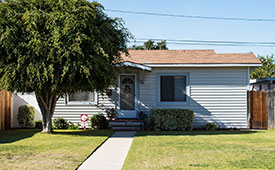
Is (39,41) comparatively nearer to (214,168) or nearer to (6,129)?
(6,129)

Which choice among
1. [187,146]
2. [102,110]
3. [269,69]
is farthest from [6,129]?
[269,69]

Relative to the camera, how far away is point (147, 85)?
15.4m

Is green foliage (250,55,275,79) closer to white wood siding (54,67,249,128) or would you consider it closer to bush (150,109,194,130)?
white wood siding (54,67,249,128)

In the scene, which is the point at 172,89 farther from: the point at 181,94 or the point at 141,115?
the point at 141,115

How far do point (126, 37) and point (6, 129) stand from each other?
6820mm

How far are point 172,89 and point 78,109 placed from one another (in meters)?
4.49

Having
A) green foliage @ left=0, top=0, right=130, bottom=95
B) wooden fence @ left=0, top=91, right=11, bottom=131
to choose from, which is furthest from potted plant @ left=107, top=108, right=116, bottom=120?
wooden fence @ left=0, top=91, right=11, bottom=131

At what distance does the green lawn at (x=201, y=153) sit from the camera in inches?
282

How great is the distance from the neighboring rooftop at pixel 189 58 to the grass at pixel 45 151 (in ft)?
16.4

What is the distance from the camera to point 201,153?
8.61m

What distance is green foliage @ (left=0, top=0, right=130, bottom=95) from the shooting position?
10.8 metres

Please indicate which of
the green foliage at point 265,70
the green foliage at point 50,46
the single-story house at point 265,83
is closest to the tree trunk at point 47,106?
the green foliage at point 50,46

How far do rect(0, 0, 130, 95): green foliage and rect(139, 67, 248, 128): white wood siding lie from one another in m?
4.48

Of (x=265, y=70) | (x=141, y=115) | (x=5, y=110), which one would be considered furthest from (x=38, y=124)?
(x=265, y=70)
